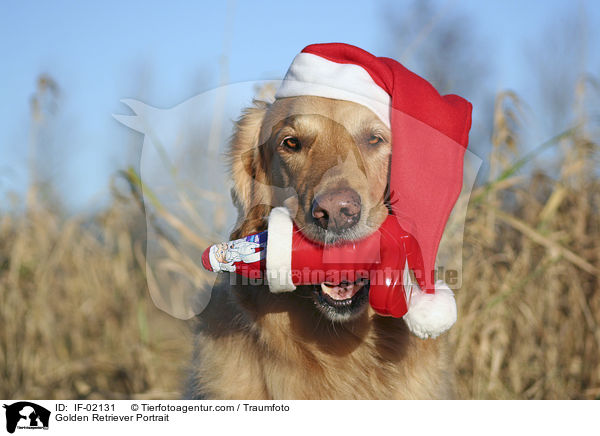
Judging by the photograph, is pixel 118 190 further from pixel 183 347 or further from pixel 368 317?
pixel 368 317

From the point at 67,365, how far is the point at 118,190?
1.40 m

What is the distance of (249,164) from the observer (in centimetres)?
285

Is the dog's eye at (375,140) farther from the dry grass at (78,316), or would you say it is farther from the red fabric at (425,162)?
the dry grass at (78,316)

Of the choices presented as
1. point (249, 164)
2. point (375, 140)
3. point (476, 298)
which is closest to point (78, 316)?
point (249, 164)

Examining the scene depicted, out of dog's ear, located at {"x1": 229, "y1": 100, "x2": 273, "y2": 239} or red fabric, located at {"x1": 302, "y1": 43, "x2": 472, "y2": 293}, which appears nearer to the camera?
red fabric, located at {"x1": 302, "y1": 43, "x2": 472, "y2": 293}

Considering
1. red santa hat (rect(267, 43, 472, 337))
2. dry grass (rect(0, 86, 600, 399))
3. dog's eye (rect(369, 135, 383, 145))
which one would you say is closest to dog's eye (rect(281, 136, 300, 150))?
dog's eye (rect(369, 135, 383, 145))

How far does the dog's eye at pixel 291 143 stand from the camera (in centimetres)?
254

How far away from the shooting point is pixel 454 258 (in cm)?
280

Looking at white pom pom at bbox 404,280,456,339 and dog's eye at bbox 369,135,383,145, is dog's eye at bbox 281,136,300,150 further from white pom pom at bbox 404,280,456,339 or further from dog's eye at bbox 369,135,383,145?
white pom pom at bbox 404,280,456,339

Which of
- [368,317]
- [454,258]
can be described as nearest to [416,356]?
[368,317]

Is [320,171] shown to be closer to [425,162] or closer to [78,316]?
[425,162]

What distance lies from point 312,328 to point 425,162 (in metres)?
0.86

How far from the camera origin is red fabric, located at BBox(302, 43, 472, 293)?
2.17 m
